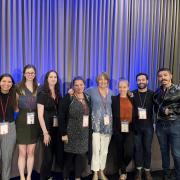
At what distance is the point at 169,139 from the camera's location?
3.25 m

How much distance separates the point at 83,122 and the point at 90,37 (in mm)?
1417

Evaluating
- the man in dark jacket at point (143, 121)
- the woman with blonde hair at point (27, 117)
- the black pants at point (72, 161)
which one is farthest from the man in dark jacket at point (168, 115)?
the woman with blonde hair at point (27, 117)

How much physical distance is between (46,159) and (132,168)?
141 cm

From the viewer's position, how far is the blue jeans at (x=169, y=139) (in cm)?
312

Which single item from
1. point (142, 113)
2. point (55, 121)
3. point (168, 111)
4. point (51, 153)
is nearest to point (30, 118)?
point (55, 121)

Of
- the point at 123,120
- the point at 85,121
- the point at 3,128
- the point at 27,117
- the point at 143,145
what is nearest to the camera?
the point at 3,128

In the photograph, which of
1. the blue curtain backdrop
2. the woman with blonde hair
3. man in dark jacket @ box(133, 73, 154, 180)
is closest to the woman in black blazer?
man in dark jacket @ box(133, 73, 154, 180)

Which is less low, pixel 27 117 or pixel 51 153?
pixel 27 117

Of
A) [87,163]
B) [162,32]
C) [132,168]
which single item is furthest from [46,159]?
[162,32]

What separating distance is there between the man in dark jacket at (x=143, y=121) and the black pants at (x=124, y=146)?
0.39 feet

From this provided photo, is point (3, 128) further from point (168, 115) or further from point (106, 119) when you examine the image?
point (168, 115)

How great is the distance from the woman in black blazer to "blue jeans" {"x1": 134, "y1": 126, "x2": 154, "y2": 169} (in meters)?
0.12

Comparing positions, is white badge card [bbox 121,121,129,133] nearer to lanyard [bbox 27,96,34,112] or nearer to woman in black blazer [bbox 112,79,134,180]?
woman in black blazer [bbox 112,79,134,180]

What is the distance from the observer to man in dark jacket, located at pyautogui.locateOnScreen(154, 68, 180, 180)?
3121mm
